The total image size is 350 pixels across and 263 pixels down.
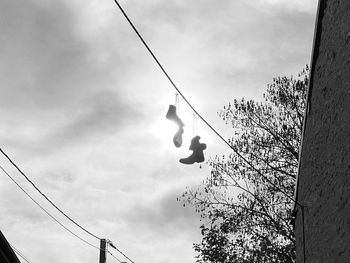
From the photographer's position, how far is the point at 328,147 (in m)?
7.43

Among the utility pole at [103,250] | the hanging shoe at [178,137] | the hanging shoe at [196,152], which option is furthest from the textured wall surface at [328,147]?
the utility pole at [103,250]

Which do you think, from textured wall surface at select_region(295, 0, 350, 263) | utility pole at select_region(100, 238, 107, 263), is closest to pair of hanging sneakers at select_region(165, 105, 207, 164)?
textured wall surface at select_region(295, 0, 350, 263)

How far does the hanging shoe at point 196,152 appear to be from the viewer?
7.35 meters

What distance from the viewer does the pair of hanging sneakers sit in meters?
7.07

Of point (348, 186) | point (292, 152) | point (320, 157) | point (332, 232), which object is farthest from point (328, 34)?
point (292, 152)

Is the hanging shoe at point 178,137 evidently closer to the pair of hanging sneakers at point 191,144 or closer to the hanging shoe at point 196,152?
the pair of hanging sneakers at point 191,144

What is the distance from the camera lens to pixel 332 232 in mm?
7188

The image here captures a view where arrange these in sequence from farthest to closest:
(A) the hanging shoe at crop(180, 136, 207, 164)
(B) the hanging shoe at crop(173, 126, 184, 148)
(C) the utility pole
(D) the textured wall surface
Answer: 1. (C) the utility pole
2. (A) the hanging shoe at crop(180, 136, 207, 164)
3. (B) the hanging shoe at crop(173, 126, 184, 148)
4. (D) the textured wall surface

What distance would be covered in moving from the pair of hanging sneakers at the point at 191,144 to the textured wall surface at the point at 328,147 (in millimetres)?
1841

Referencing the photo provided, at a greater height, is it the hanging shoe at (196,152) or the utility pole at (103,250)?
the utility pole at (103,250)

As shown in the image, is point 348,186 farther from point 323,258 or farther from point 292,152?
point 292,152

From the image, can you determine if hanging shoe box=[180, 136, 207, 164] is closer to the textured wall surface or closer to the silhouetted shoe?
the silhouetted shoe

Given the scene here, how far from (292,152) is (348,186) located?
8.11 meters

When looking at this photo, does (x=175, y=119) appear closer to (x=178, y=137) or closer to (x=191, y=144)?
(x=178, y=137)
